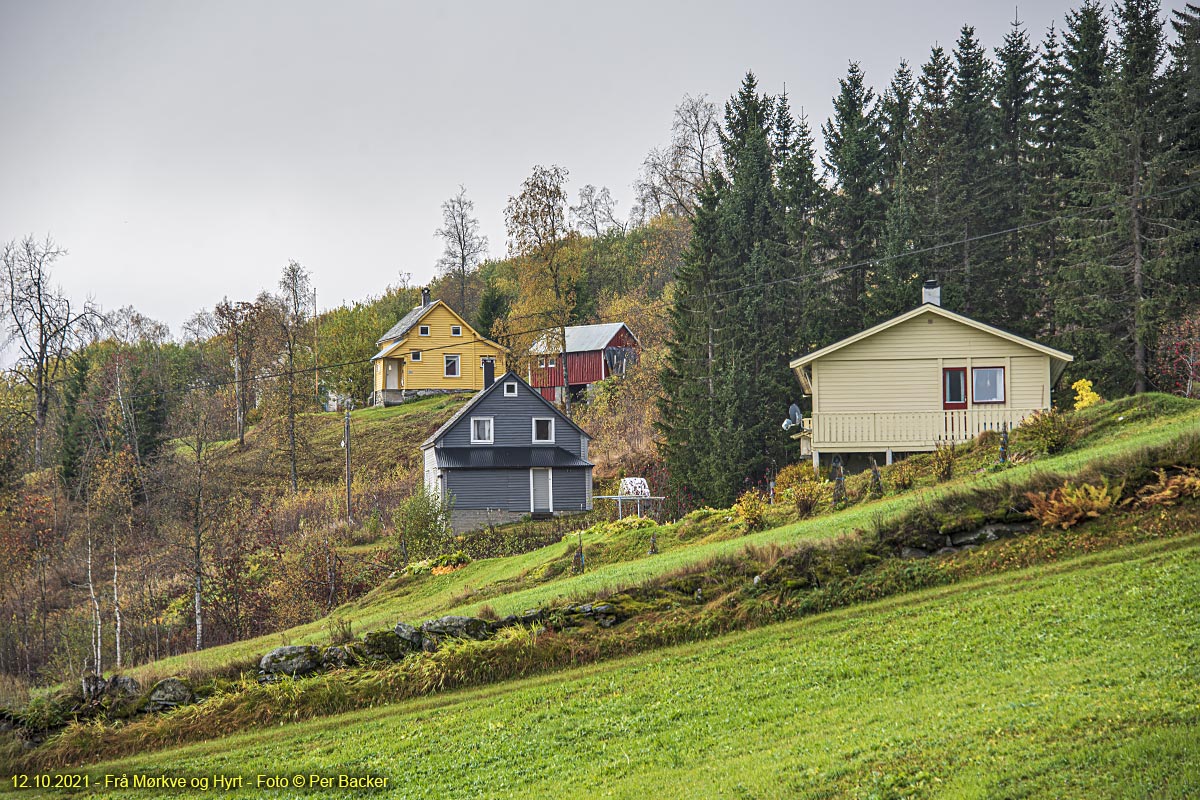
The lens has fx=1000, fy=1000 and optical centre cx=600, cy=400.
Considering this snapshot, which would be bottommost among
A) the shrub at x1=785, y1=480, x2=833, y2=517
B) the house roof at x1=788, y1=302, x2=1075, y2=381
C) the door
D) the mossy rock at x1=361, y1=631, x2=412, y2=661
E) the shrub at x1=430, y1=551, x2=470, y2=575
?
the shrub at x1=430, y1=551, x2=470, y2=575

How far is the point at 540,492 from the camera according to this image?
148 ft

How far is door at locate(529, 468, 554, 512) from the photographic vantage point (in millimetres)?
45125

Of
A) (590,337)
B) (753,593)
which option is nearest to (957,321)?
(753,593)

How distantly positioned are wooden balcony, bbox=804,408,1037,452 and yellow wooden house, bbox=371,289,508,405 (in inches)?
1448

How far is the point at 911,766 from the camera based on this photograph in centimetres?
811

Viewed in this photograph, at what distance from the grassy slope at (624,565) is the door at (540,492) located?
16353 millimetres

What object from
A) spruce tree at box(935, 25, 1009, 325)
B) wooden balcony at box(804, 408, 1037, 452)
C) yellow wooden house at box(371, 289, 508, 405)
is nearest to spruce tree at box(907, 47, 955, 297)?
spruce tree at box(935, 25, 1009, 325)

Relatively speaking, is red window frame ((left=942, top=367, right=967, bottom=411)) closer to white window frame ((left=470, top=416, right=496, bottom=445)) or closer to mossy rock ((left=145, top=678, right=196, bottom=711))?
white window frame ((left=470, top=416, right=496, bottom=445))

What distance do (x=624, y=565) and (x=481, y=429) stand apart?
25.6 meters

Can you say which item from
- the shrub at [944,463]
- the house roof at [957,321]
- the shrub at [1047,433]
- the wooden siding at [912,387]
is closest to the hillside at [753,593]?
the shrub at [1047,433]

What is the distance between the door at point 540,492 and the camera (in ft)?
148

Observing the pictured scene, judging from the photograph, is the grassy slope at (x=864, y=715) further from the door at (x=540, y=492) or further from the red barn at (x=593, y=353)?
the red barn at (x=593, y=353)

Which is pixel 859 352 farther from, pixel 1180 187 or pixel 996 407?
pixel 1180 187

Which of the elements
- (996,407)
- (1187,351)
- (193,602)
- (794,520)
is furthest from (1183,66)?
(193,602)
